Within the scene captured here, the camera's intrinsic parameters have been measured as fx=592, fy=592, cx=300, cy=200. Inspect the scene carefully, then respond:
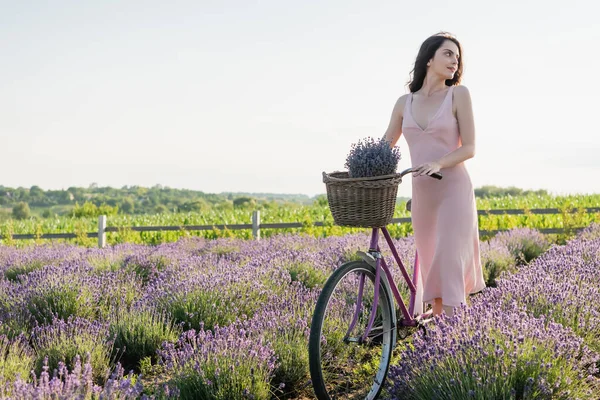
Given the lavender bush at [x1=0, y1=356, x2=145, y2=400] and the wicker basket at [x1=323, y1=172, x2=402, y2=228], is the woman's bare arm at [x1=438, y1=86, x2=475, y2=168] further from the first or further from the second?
the lavender bush at [x1=0, y1=356, x2=145, y2=400]

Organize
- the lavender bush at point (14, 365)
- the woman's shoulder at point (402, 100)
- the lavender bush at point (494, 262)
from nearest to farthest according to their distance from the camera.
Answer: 1. the lavender bush at point (14, 365)
2. the woman's shoulder at point (402, 100)
3. the lavender bush at point (494, 262)

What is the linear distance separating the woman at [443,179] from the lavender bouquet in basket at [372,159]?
0.53m

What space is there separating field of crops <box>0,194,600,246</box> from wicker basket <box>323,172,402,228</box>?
933cm

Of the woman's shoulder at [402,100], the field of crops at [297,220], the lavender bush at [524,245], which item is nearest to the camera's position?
the woman's shoulder at [402,100]

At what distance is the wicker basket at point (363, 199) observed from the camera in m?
2.99

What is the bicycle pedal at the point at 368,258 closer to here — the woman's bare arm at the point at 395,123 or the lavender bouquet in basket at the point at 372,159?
the lavender bouquet in basket at the point at 372,159

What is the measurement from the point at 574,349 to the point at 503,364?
582mm

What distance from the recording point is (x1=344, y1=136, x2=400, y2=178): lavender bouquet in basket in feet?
10.4

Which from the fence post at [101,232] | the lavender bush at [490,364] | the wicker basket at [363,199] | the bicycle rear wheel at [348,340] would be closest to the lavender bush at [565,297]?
the lavender bush at [490,364]

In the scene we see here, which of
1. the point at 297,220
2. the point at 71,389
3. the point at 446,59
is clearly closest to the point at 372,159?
the point at 446,59

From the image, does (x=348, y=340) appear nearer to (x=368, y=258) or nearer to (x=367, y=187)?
(x=368, y=258)

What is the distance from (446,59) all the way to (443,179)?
74 cm

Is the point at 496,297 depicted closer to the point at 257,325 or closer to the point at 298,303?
the point at 298,303

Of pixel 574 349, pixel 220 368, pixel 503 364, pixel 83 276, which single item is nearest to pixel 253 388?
pixel 220 368
